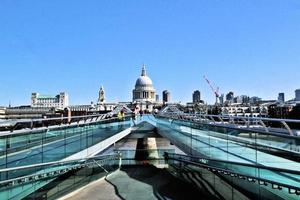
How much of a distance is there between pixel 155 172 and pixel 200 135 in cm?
534

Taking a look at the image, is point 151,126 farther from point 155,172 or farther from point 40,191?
point 40,191

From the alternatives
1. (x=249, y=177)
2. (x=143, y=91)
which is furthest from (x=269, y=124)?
(x=143, y=91)

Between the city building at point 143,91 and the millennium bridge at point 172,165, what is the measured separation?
143795 millimetres

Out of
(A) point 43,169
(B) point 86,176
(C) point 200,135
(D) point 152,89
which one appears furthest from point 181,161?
(D) point 152,89

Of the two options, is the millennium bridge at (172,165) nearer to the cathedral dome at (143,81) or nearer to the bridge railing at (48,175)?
the bridge railing at (48,175)

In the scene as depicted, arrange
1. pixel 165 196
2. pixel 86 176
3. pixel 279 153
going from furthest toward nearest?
pixel 86 176
pixel 165 196
pixel 279 153

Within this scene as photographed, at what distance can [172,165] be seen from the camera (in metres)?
16.1

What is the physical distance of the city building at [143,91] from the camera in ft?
529

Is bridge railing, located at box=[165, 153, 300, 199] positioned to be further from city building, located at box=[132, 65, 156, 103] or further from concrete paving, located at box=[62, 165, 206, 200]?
city building, located at box=[132, 65, 156, 103]

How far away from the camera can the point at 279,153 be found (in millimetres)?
6656

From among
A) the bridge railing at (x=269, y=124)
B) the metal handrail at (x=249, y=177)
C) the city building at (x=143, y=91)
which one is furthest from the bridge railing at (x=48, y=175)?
the city building at (x=143, y=91)

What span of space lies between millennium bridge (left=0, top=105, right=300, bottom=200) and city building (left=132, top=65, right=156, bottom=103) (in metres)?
144

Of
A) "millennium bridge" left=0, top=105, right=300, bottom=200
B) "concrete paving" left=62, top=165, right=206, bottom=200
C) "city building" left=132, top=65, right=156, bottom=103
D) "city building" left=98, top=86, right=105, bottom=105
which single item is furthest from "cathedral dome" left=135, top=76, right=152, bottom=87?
"concrete paving" left=62, top=165, right=206, bottom=200

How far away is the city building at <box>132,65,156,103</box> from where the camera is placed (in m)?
161
